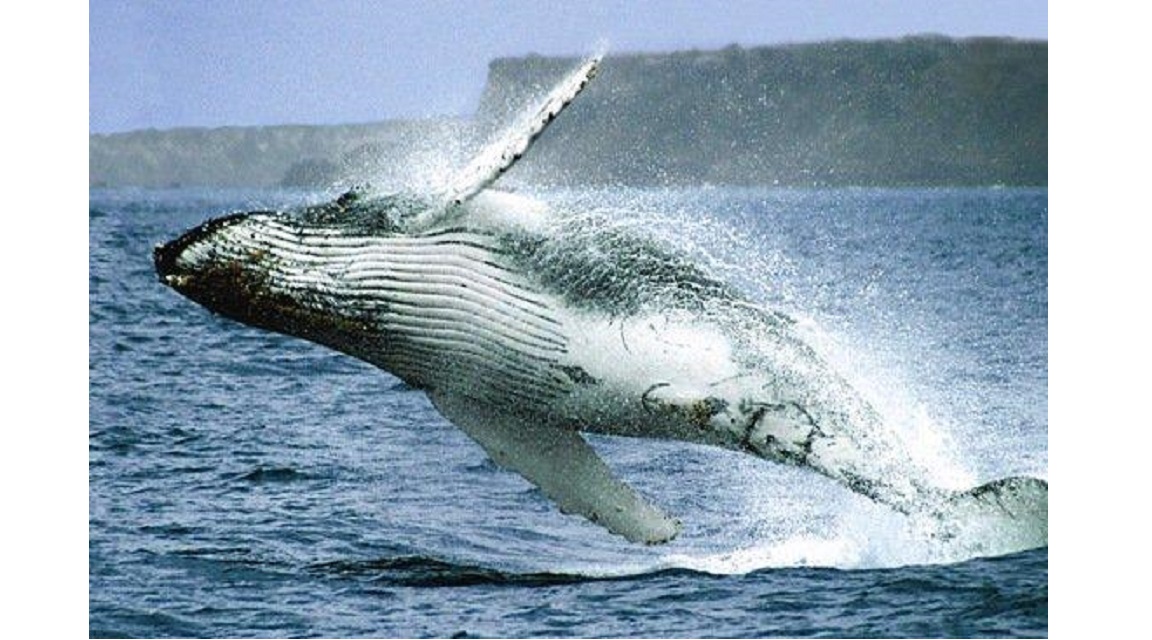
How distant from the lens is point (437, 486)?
10164mm

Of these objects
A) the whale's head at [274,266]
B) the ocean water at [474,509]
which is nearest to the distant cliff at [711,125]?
the ocean water at [474,509]

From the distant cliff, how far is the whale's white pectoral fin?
129cm

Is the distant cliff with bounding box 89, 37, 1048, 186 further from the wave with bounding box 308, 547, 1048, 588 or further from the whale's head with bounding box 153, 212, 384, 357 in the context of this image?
the wave with bounding box 308, 547, 1048, 588

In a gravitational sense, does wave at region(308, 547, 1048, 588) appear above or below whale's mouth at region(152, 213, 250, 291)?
below

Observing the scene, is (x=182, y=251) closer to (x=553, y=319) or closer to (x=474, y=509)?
(x=553, y=319)

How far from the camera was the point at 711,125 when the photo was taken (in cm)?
1138

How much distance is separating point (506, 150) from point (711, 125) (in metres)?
3.05

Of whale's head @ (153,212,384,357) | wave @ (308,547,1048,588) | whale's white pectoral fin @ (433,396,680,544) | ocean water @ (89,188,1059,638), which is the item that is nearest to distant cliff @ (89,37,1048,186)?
ocean water @ (89,188,1059,638)

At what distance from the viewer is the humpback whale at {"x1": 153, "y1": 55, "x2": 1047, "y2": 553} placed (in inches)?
348

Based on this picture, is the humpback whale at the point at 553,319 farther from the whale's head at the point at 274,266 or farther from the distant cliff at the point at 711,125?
the distant cliff at the point at 711,125

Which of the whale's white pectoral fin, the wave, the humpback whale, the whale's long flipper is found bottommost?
the wave

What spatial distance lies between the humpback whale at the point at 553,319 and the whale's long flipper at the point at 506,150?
2 centimetres

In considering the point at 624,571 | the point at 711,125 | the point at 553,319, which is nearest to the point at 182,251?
the point at 553,319
